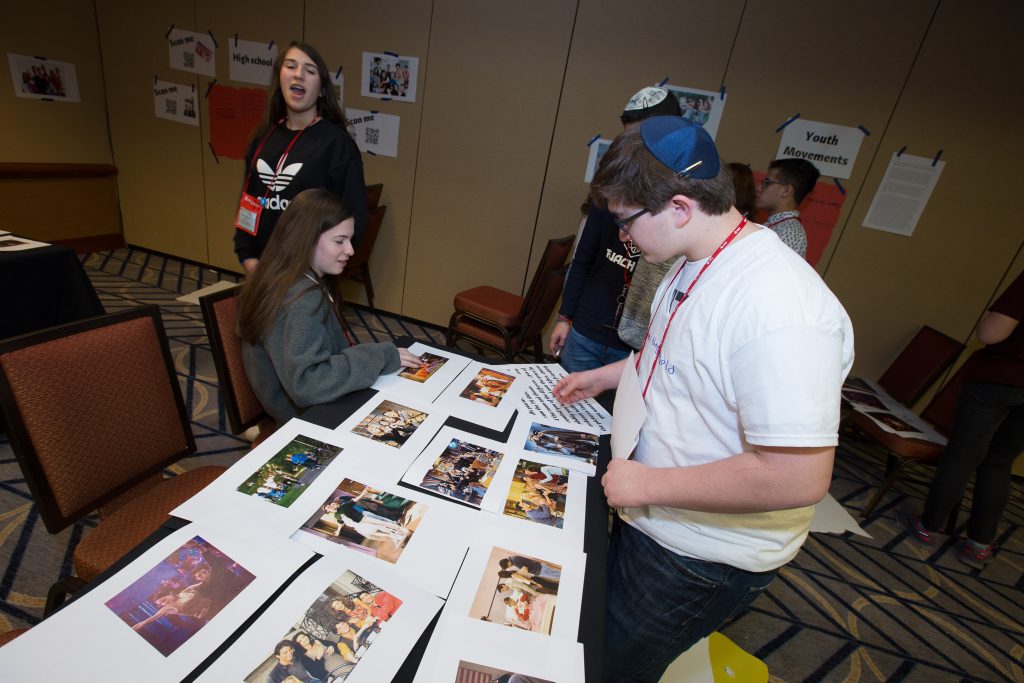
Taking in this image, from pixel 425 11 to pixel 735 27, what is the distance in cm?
185

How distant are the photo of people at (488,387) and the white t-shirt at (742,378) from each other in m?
0.42

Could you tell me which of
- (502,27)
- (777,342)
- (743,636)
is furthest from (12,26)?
(743,636)

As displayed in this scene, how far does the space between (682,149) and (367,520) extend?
2.45ft

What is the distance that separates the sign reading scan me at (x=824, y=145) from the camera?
8.25ft

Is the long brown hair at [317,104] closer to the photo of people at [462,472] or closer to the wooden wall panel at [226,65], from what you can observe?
the wooden wall panel at [226,65]

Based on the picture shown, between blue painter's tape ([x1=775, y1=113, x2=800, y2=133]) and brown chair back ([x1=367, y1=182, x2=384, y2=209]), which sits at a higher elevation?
blue painter's tape ([x1=775, y1=113, x2=800, y2=133])

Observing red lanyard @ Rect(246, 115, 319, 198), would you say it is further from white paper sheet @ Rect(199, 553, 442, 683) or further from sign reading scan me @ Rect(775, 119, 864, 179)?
sign reading scan me @ Rect(775, 119, 864, 179)

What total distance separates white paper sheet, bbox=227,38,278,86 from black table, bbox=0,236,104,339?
203 cm

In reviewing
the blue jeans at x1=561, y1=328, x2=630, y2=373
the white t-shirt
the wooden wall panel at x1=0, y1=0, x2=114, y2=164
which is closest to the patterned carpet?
the blue jeans at x1=561, y1=328, x2=630, y2=373

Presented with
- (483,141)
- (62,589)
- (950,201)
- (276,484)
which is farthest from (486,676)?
(950,201)

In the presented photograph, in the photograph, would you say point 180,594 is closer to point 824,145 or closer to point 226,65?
point 824,145

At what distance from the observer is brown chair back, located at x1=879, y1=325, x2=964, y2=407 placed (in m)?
2.46

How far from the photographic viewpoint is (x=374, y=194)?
3143mm

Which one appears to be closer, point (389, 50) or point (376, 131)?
point (389, 50)
